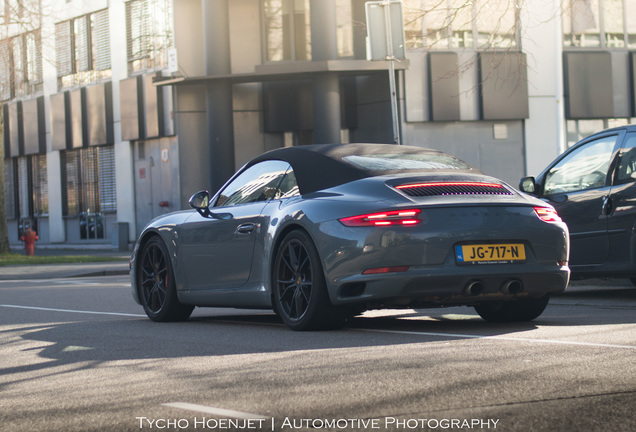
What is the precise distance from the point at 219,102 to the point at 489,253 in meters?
24.2

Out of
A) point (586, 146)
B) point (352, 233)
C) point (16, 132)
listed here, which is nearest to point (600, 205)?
point (586, 146)

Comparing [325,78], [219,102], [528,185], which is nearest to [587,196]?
[528,185]

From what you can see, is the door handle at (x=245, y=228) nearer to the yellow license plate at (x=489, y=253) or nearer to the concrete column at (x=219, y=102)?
the yellow license plate at (x=489, y=253)

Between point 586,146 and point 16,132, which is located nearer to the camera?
point 586,146

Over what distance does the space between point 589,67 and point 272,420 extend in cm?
2856

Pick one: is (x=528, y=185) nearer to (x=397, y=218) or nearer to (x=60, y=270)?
(x=397, y=218)

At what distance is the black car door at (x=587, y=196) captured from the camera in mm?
10273

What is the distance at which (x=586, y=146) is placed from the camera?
1075 cm

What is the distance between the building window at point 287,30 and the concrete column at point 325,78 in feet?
5.67

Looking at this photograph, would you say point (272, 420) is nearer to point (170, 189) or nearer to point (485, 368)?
point (485, 368)

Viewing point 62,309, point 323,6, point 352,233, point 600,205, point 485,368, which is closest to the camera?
point 485,368

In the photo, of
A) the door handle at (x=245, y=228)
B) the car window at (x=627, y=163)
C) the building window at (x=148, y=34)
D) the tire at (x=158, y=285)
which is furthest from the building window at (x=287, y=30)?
the door handle at (x=245, y=228)

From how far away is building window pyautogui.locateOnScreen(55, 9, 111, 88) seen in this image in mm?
36375

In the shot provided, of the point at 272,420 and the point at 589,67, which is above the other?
the point at 589,67
